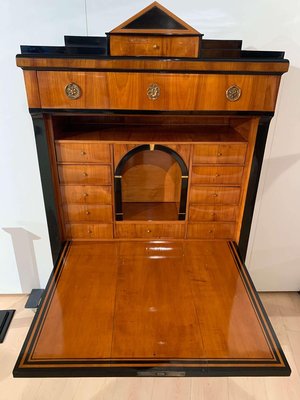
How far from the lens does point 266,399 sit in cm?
158

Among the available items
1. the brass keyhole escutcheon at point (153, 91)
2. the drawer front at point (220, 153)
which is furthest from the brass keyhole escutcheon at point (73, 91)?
the drawer front at point (220, 153)

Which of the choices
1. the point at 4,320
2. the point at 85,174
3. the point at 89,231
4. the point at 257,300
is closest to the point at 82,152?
the point at 85,174

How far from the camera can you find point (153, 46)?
3.53ft

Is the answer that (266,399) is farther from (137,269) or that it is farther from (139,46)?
(139,46)

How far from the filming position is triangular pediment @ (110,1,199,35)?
1052mm

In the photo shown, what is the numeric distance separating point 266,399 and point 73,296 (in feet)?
3.98

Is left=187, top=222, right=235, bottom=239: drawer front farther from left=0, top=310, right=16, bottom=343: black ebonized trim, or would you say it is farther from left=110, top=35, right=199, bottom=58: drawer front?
left=0, top=310, right=16, bottom=343: black ebonized trim

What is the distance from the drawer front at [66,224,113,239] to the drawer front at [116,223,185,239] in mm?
44

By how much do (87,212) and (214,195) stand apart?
0.55 metres

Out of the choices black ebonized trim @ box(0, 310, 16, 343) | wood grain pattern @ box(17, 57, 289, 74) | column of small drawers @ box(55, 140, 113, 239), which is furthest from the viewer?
black ebonized trim @ box(0, 310, 16, 343)

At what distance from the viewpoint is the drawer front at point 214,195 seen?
1.32 metres

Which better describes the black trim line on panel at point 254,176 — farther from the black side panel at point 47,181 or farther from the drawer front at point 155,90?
the black side panel at point 47,181

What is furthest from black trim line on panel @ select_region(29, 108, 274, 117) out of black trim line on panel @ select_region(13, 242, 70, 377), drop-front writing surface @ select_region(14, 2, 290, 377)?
black trim line on panel @ select_region(13, 242, 70, 377)

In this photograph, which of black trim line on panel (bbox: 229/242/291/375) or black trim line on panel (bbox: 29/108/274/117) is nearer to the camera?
black trim line on panel (bbox: 229/242/291/375)
